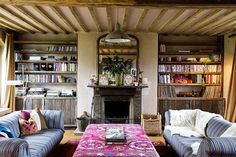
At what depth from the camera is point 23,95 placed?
6414 mm

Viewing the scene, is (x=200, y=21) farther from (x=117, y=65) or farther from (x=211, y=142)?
(x=211, y=142)

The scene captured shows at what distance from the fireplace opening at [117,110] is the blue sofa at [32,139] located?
73.7 inches

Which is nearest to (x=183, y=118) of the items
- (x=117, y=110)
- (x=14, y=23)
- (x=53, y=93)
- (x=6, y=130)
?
(x=117, y=110)

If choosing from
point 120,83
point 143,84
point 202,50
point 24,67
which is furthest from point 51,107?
point 202,50

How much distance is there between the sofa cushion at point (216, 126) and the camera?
3.48 metres

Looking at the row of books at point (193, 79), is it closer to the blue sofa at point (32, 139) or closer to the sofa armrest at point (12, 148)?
the blue sofa at point (32, 139)

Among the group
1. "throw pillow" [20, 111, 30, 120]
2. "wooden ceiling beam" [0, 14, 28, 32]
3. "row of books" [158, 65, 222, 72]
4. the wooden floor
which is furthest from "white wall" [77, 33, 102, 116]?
"throw pillow" [20, 111, 30, 120]

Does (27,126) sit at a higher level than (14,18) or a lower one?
lower

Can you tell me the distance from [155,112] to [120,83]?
124 centimetres

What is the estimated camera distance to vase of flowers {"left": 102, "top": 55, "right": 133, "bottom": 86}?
6066 millimetres

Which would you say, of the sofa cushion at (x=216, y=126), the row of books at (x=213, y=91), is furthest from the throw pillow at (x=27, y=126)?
the row of books at (x=213, y=91)

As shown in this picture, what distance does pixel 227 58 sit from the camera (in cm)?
645

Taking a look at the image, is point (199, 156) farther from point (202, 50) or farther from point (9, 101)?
point (9, 101)

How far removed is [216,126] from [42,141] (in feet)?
8.43
